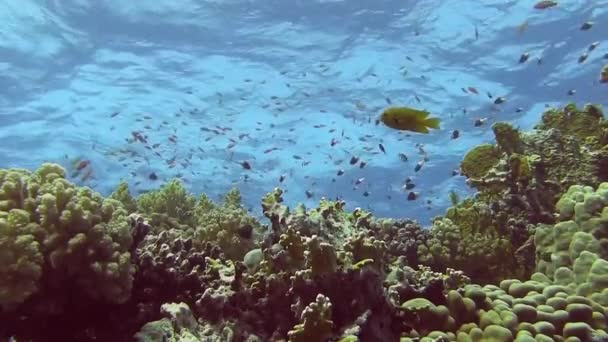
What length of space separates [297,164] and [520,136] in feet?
92.6

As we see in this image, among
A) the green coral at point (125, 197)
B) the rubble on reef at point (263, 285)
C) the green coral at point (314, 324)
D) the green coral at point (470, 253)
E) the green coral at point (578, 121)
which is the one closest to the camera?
the green coral at point (314, 324)

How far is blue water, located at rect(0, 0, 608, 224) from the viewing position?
22781 millimetres

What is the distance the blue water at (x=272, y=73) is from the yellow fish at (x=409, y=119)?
1316 centimetres

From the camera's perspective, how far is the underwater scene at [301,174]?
4059 mm

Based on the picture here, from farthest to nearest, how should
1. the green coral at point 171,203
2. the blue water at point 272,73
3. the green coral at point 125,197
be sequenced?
1. the blue water at point 272,73
2. the green coral at point 125,197
3. the green coral at point 171,203

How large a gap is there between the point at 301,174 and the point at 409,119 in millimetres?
32354

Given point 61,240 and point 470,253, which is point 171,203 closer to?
point 470,253

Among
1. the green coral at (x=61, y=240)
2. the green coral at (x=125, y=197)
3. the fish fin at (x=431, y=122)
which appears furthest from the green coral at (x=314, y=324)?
the green coral at (x=125, y=197)

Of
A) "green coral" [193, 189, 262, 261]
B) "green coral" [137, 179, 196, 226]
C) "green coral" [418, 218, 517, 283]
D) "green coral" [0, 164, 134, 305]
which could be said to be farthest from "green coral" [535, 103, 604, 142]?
"green coral" [0, 164, 134, 305]

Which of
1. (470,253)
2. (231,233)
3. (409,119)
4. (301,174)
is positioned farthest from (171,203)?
(301,174)

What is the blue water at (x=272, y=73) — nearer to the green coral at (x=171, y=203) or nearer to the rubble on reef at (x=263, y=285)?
the green coral at (x=171, y=203)

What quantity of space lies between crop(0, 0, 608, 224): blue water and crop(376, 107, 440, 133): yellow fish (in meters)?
13.2

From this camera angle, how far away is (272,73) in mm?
27094

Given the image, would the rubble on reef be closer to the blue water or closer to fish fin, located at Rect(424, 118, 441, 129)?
fish fin, located at Rect(424, 118, 441, 129)
